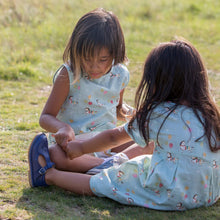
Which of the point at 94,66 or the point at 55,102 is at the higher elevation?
the point at 94,66

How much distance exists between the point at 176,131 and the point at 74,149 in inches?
25.9

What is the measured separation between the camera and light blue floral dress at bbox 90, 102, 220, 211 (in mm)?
2375

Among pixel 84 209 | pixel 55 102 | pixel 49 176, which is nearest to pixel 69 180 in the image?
pixel 49 176

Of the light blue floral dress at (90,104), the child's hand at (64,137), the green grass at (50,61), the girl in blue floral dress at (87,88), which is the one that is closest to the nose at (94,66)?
the girl in blue floral dress at (87,88)

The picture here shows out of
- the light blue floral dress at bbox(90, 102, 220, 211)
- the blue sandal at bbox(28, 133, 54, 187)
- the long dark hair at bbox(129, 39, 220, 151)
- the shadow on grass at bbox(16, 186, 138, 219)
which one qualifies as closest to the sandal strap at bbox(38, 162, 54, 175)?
the blue sandal at bbox(28, 133, 54, 187)

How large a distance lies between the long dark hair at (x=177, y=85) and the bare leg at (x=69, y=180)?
1.63ft

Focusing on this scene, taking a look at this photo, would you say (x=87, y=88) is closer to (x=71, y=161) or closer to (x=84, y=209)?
(x=71, y=161)

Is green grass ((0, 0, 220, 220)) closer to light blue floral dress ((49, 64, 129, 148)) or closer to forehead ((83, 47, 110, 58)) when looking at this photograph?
light blue floral dress ((49, 64, 129, 148))

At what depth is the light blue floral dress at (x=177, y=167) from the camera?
238 centimetres

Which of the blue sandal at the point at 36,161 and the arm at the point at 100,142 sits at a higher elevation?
the arm at the point at 100,142

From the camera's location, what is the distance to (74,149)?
265 cm

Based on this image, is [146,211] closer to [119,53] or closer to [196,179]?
[196,179]

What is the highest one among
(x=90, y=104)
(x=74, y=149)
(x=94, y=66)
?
(x=94, y=66)

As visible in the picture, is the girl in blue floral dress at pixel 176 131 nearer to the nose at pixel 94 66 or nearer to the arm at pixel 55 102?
the nose at pixel 94 66
